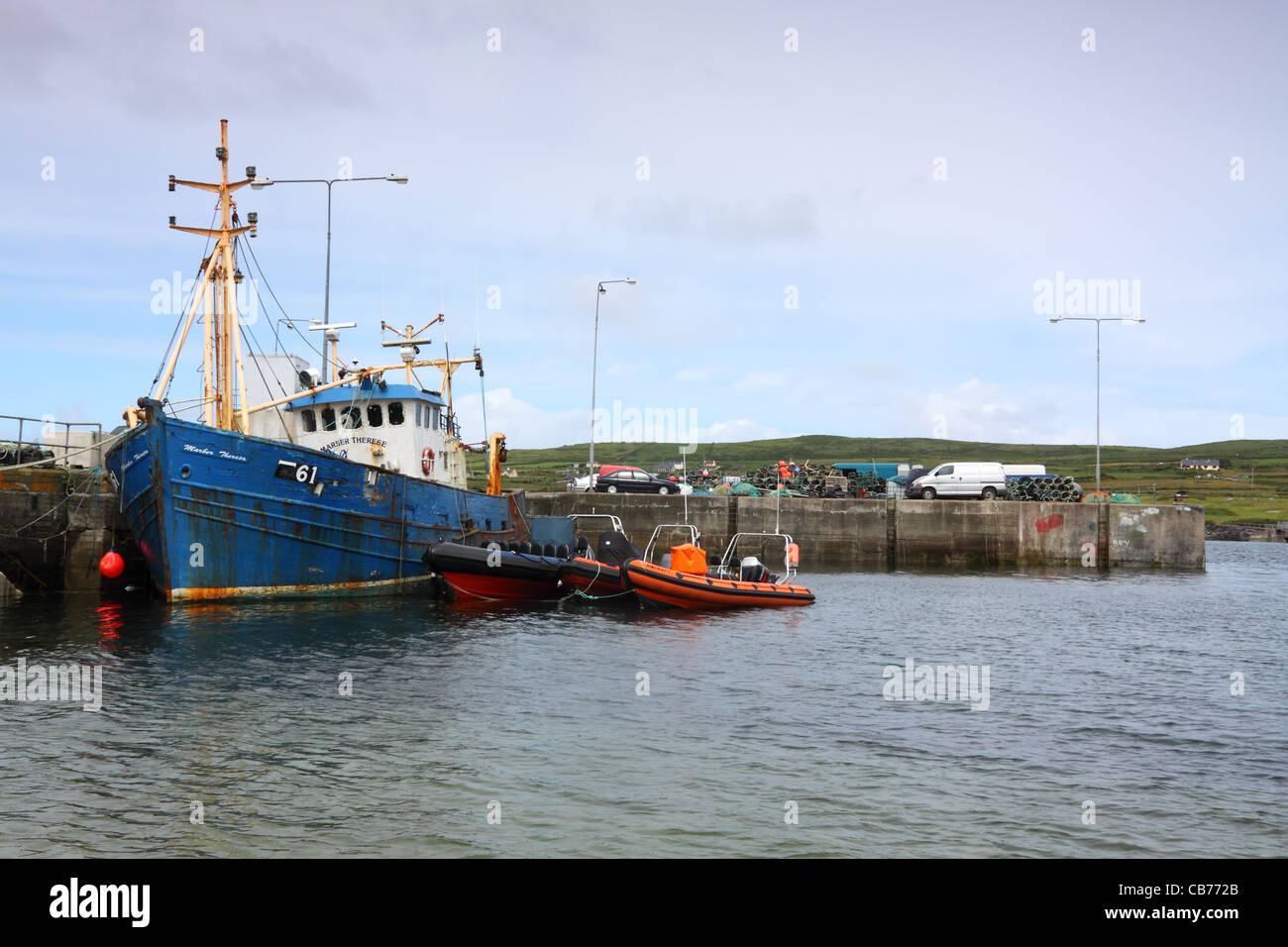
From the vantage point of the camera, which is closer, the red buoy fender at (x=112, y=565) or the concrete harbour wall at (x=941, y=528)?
the red buoy fender at (x=112, y=565)

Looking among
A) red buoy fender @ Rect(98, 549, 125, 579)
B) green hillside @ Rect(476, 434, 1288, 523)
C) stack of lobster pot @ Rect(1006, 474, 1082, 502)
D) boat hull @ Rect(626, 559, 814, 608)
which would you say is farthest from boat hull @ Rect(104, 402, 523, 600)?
green hillside @ Rect(476, 434, 1288, 523)

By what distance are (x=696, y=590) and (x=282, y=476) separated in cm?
1014

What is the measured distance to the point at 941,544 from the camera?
44062 millimetres

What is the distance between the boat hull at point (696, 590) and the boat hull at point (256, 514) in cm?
627

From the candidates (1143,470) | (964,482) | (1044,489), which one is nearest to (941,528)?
(964,482)

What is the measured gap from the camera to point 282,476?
73.2 feet

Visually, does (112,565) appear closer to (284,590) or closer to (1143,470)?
(284,590)

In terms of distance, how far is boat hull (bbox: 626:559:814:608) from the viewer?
24.2 metres

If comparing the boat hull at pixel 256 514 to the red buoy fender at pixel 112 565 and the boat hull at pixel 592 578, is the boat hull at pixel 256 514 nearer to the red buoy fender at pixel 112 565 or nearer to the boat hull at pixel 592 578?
the red buoy fender at pixel 112 565

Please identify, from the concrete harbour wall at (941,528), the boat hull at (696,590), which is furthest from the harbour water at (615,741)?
the concrete harbour wall at (941,528)

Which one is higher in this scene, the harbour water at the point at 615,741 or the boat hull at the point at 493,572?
the boat hull at the point at 493,572

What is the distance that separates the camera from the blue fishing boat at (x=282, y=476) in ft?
70.2
